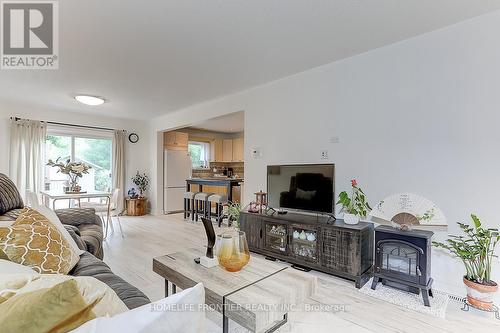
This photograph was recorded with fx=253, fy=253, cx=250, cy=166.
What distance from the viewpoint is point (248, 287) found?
142cm

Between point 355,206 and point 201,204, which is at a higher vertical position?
point 355,206

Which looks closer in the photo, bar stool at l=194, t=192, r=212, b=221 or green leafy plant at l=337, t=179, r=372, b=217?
green leafy plant at l=337, t=179, r=372, b=217

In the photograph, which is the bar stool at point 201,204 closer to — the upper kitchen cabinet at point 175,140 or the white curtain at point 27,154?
the upper kitchen cabinet at point 175,140

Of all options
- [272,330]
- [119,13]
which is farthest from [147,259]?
[119,13]

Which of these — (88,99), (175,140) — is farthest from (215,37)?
(175,140)

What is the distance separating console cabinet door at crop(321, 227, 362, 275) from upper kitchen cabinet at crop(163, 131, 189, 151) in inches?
195

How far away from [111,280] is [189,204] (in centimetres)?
472

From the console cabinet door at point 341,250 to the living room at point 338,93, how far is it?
175mm

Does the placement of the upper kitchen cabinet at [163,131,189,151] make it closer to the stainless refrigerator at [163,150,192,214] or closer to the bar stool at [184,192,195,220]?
the stainless refrigerator at [163,150,192,214]

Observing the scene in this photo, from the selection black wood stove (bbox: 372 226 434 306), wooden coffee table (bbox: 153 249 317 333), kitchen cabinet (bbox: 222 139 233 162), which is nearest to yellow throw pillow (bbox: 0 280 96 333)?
wooden coffee table (bbox: 153 249 317 333)

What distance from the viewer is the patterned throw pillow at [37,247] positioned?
1242 millimetres

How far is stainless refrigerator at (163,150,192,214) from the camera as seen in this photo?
6.38 metres

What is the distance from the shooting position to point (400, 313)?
6.56 ft

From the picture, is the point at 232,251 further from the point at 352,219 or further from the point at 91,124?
the point at 91,124
